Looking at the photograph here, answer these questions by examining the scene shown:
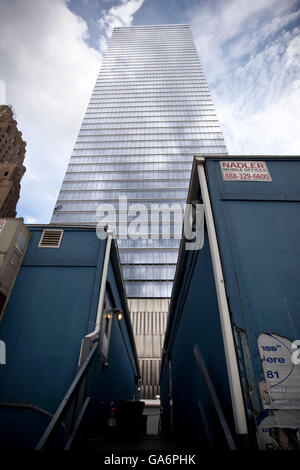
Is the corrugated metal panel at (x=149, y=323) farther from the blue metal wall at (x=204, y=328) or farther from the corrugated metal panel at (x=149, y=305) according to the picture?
the blue metal wall at (x=204, y=328)

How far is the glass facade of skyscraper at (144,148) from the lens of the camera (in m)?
40.2

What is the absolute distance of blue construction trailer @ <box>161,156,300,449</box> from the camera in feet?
7.83

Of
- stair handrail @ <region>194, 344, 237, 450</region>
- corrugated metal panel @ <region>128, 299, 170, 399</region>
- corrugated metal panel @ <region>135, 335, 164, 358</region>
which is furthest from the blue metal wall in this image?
corrugated metal panel @ <region>135, 335, 164, 358</region>

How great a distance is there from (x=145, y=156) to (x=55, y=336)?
50547 millimetres

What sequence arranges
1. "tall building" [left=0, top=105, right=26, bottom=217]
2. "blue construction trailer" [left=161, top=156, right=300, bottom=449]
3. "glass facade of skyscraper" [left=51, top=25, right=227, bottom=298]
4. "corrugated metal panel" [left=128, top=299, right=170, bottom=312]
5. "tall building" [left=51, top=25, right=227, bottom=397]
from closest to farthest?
"blue construction trailer" [left=161, top=156, right=300, bottom=449] → "tall building" [left=0, top=105, right=26, bottom=217] → "corrugated metal panel" [left=128, top=299, right=170, bottom=312] → "tall building" [left=51, top=25, right=227, bottom=397] → "glass facade of skyscraper" [left=51, top=25, right=227, bottom=298]

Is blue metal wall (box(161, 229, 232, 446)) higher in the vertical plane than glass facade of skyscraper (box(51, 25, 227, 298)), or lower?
lower

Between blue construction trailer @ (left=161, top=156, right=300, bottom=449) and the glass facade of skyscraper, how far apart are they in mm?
31687

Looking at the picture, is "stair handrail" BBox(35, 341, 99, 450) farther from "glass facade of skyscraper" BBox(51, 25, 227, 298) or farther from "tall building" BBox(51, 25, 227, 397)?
"glass facade of skyscraper" BBox(51, 25, 227, 298)

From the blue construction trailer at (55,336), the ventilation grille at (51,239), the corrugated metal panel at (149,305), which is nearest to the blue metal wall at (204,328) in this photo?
the blue construction trailer at (55,336)

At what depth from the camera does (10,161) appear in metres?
49.1

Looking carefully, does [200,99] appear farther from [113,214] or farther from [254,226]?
[254,226]

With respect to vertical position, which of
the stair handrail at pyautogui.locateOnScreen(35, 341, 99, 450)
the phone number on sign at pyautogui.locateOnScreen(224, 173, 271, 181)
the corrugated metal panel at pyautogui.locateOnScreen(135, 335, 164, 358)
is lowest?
the stair handrail at pyautogui.locateOnScreen(35, 341, 99, 450)

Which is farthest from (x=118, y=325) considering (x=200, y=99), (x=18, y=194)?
(x=200, y=99)

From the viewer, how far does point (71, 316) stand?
17.6 ft
